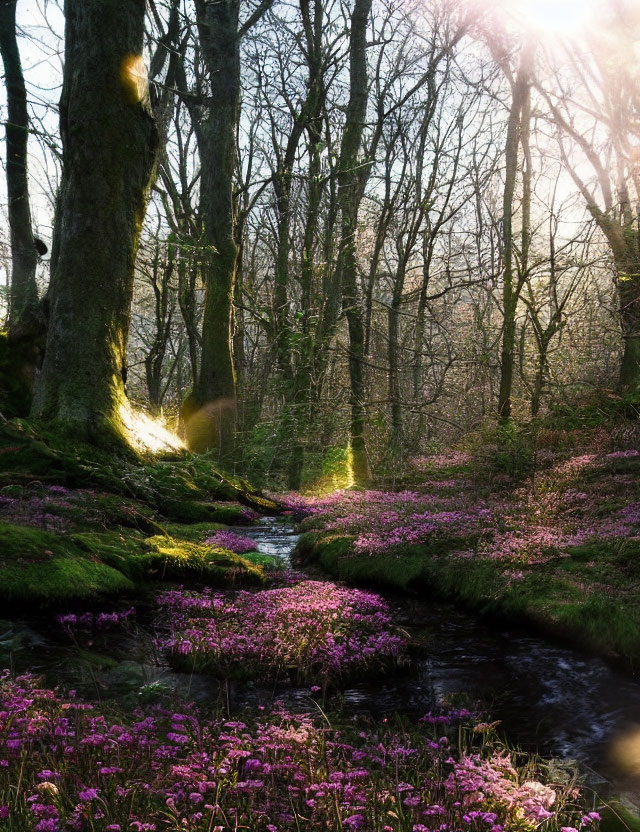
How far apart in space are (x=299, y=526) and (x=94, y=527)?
213 inches

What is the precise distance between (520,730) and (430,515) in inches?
237

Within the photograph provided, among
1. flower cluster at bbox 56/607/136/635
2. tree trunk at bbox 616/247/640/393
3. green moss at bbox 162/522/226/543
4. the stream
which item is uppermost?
tree trunk at bbox 616/247/640/393

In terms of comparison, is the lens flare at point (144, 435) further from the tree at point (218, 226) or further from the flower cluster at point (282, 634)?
the flower cluster at point (282, 634)

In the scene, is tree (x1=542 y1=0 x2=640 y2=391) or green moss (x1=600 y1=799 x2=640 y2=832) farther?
tree (x1=542 y1=0 x2=640 y2=391)

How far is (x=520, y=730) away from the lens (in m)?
4.00

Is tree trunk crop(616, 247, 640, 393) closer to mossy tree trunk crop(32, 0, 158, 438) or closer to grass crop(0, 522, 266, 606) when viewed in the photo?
mossy tree trunk crop(32, 0, 158, 438)

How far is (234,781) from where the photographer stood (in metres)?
2.68

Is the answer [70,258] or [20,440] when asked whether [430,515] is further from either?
[70,258]

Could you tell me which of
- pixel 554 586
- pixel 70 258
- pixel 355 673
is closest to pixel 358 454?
pixel 70 258

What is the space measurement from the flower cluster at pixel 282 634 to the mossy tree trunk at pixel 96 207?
4803 millimetres

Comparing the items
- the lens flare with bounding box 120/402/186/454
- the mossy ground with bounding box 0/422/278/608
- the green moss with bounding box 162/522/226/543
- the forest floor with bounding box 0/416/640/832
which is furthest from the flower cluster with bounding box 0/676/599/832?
the lens flare with bounding box 120/402/186/454

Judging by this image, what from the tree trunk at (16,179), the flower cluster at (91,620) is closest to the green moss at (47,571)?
the flower cluster at (91,620)

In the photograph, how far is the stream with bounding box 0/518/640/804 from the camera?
12.9 ft

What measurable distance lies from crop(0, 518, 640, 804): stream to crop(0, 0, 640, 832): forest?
3 cm
